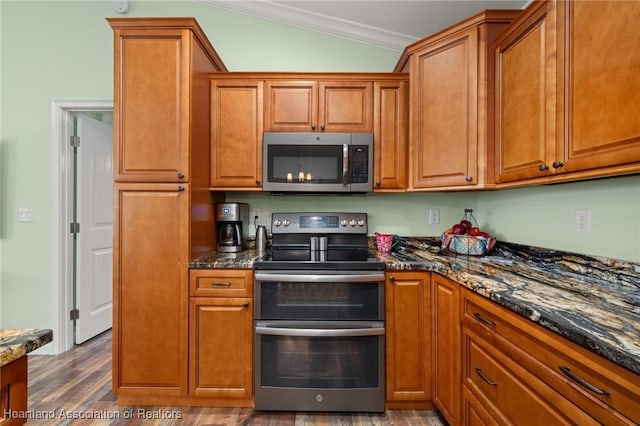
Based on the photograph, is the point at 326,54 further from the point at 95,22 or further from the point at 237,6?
the point at 95,22

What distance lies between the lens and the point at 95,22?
2514mm

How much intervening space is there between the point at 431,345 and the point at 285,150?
62.1 inches

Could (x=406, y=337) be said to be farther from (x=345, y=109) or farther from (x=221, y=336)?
(x=345, y=109)

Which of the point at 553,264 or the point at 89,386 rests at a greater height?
the point at 553,264

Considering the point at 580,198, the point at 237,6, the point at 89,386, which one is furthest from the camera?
the point at 237,6

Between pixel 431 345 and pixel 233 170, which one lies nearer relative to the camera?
pixel 431 345

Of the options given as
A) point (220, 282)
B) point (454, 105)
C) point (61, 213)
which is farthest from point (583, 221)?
point (61, 213)

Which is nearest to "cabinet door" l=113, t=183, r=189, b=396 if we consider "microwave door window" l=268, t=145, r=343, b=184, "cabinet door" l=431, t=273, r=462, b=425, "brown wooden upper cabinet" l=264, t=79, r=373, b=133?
"microwave door window" l=268, t=145, r=343, b=184

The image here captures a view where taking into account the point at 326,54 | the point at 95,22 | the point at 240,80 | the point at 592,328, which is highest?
the point at 95,22

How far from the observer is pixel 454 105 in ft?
6.11

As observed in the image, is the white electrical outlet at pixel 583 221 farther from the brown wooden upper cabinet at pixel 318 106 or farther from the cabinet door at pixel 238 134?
the cabinet door at pixel 238 134

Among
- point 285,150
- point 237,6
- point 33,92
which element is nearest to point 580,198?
point 285,150

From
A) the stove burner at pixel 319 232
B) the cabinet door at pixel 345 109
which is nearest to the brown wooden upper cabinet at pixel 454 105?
the cabinet door at pixel 345 109

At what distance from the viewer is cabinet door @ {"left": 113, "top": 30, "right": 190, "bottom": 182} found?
179 cm
